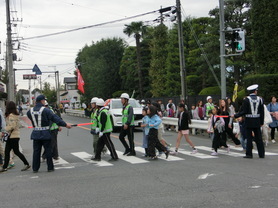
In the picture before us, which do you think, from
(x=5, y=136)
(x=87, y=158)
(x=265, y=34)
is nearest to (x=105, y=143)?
(x=87, y=158)

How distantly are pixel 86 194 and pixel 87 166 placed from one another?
329 centimetres

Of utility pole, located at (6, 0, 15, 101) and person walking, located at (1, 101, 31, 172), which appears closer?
person walking, located at (1, 101, 31, 172)

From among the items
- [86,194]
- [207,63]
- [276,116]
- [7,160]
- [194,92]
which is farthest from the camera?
[194,92]

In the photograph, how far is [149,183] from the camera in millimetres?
7484

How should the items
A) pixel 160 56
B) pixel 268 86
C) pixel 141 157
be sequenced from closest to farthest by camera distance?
pixel 141 157
pixel 268 86
pixel 160 56

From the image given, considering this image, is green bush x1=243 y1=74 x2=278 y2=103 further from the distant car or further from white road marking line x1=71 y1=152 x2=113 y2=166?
white road marking line x1=71 y1=152 x2=113 y2=166

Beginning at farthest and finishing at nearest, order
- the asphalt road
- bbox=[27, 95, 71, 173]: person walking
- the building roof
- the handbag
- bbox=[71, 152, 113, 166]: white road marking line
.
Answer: the building roof
bbox=[71, 152, 113, 166]: white road marking line
the handbag
bbox=[27, 95, 71, 173]: person walking
the asphalt road

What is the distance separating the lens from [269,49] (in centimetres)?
2502

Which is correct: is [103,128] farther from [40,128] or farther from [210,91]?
[210,91]

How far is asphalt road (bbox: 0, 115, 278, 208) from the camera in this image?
6082 mm

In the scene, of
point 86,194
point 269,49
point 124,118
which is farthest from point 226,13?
point 86,194

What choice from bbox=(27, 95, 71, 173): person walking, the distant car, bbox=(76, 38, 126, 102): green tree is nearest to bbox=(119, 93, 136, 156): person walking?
bbox=(27, 95, 71, 173): person walking

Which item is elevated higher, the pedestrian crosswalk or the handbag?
the handbag

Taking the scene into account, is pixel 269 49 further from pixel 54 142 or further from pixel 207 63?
pixel 54 142
